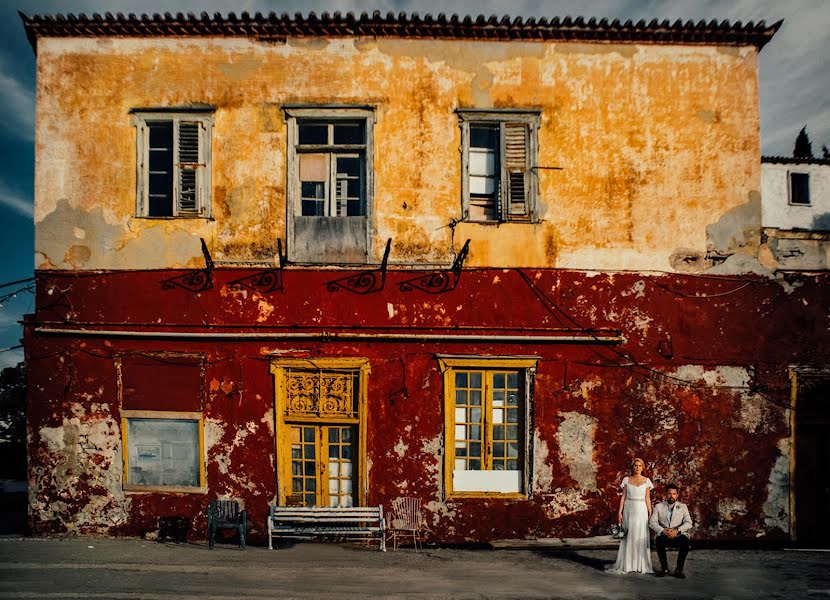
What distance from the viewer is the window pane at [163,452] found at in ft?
30.3

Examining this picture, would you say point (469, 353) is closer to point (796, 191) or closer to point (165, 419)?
point (165, 419)

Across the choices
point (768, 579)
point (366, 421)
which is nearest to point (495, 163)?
point (366, 421)

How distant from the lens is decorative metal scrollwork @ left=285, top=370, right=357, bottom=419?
9.20 m

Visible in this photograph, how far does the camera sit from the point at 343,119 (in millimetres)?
9430

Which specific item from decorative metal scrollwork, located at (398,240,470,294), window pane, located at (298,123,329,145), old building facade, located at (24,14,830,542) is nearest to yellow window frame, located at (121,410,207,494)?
old building facade, located at (24,14,830,542)

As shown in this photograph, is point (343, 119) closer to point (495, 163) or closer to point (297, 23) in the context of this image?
point (297, 23)

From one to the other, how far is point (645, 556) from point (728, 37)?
801 centimetres

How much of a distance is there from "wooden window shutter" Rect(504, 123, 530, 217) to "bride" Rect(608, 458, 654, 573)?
4.18 m

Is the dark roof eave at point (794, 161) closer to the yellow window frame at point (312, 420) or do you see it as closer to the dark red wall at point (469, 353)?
the dark red wall at point (469, 353)

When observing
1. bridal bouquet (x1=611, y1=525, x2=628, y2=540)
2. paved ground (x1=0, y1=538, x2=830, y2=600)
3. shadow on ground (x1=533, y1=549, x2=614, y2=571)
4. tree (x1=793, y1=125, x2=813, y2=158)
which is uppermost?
tree (x1=793, y1=125, x2=813, y2=158)

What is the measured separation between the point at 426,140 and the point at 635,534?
6.44 meters

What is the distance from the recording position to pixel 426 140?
367 inches

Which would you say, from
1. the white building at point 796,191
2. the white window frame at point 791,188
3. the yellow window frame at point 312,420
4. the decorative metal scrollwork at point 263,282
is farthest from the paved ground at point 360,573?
the white window frame at point 791,188

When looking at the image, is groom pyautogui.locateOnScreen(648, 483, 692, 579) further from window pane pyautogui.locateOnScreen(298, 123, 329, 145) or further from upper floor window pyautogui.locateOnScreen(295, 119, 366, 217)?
window pane pyautogui.locateOnScreen(298, 123, 329, 145)
